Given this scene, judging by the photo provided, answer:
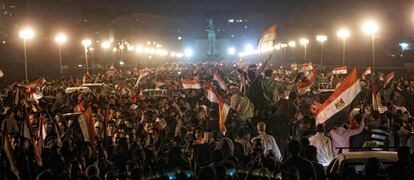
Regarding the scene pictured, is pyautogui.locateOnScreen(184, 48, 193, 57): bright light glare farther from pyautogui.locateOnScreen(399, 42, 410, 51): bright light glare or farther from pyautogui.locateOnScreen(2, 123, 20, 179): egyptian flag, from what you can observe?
pyautogui.locateOnScreen(2, 123, 20, 179): egyptian flag

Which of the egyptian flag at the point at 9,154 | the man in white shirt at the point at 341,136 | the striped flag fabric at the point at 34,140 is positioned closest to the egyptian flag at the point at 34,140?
the striped flag fabric at the point at 34,140

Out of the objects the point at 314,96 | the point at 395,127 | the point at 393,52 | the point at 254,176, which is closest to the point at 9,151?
the point at 254,176

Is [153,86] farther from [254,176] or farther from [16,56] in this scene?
[16,56]

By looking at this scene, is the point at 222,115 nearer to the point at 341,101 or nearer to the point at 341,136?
the point at 341,101

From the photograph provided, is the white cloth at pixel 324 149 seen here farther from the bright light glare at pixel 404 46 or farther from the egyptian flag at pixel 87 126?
the bright light glare at pixel 404 46

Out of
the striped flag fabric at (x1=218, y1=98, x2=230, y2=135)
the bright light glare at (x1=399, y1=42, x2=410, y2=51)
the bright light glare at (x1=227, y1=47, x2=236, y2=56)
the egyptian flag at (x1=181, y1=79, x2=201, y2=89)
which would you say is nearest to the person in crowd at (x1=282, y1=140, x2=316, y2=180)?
the striped flag fabric at (x1=218, y1=98, x2=230, y2=135)

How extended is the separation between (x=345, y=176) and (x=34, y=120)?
31.3ft

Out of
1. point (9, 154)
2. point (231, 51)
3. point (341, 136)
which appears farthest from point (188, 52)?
point (9, 154)

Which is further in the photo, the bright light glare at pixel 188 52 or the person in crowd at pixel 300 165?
the bright light glare at pixel 188 52

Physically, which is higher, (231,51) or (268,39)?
(231,51)

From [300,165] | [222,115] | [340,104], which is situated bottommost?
[300,165]

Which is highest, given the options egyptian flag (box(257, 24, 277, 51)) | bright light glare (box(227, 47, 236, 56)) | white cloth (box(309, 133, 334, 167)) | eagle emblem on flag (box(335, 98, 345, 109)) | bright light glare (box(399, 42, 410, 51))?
bright light glare (box(227, 47, 236, 56))

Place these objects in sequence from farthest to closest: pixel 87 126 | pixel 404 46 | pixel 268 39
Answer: pixel 404 46 < pixel 268 39 < pixel 87 126

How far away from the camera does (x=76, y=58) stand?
76625 mm
